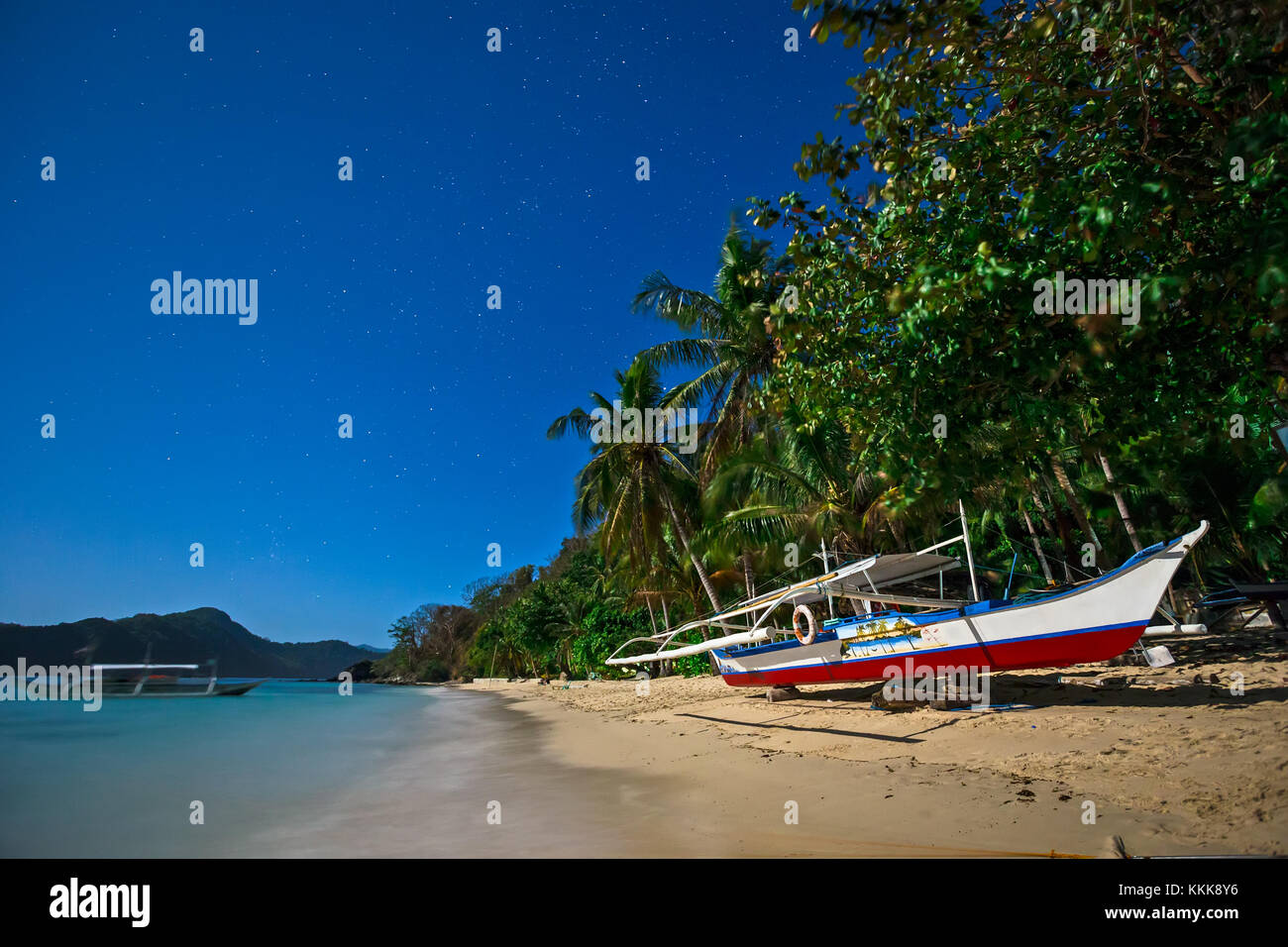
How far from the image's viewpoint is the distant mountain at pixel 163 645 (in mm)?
95938

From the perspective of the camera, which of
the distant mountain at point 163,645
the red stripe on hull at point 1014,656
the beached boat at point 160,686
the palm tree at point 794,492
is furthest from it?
the distant mountain at point 163,645

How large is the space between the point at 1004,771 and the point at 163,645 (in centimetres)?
15700

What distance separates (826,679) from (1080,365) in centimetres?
996

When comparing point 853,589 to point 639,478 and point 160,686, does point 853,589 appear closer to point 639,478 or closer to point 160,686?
point 639,478

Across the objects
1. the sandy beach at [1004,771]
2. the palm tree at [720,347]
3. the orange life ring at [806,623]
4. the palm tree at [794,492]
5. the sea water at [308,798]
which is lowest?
the sea water at [308,798]

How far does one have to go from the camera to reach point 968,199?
481cm

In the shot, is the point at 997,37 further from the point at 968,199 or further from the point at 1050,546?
the point at 1050,546

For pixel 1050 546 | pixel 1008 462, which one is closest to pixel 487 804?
pixel 1008 462

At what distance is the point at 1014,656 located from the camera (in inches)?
377

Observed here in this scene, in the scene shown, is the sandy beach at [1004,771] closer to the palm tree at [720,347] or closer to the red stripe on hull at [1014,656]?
the red stripe on hull at [1014,656]

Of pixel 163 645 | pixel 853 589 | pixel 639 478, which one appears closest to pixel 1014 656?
pixel 853 589

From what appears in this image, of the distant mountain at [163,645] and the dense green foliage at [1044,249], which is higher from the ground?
the dense green foliage at [1044,249]

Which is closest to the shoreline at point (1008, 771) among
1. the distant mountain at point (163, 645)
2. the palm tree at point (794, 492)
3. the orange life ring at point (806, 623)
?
the orange life ring at point (806, 623)

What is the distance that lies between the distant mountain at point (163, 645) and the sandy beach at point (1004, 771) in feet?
341
